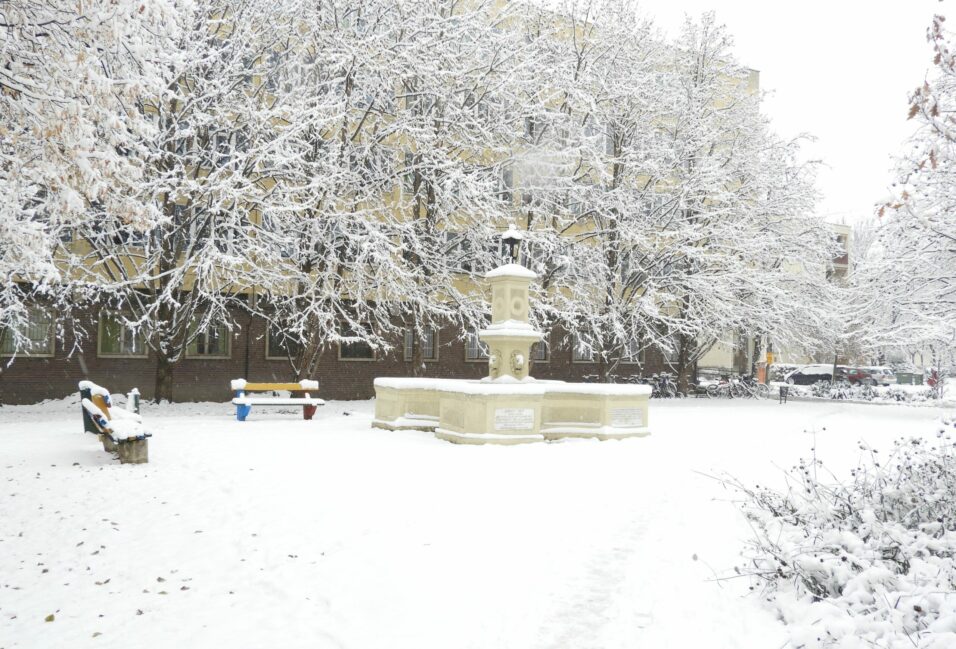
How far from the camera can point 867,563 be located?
520cm

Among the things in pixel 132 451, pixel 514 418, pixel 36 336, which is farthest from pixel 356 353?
pixel 132 451

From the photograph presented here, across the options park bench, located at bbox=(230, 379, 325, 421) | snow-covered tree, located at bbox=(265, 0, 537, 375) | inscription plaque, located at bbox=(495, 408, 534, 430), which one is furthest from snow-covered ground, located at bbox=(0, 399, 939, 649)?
snow-covered tree, located at bbox=(265, 0, 537, 375)

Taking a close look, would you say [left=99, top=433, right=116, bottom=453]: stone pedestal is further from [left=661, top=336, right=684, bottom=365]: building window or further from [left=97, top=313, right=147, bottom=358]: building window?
[left=661, top=336, right=684, bottom=365]: building window

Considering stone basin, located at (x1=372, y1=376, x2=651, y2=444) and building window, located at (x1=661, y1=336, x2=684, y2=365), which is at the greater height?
building window, located at (x1=661, y1=336, x2=684, y2=365)

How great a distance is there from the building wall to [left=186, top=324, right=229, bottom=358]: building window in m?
0.24

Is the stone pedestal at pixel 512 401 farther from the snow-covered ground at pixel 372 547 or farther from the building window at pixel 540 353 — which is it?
the building window at pixel 540 353

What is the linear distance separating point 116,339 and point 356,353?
26.5 feet

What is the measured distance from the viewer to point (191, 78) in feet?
65.8

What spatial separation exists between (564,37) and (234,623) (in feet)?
81.2

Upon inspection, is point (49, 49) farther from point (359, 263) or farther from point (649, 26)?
point (649, 26)

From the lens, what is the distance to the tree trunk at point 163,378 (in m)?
20.5

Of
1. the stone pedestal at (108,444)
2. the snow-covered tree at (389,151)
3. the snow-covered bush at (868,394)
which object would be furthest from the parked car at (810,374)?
the stone pedestal at (108,444)

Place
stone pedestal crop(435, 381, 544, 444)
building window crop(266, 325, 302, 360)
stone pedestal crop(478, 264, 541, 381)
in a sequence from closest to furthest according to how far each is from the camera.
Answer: stone pedestal crop(435, 381, 544, 444) → stone pedestal crop(478, 264, 541, 381) → building window crop(266, 325, 302, 360)

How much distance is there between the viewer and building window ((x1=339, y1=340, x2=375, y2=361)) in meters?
28.5
